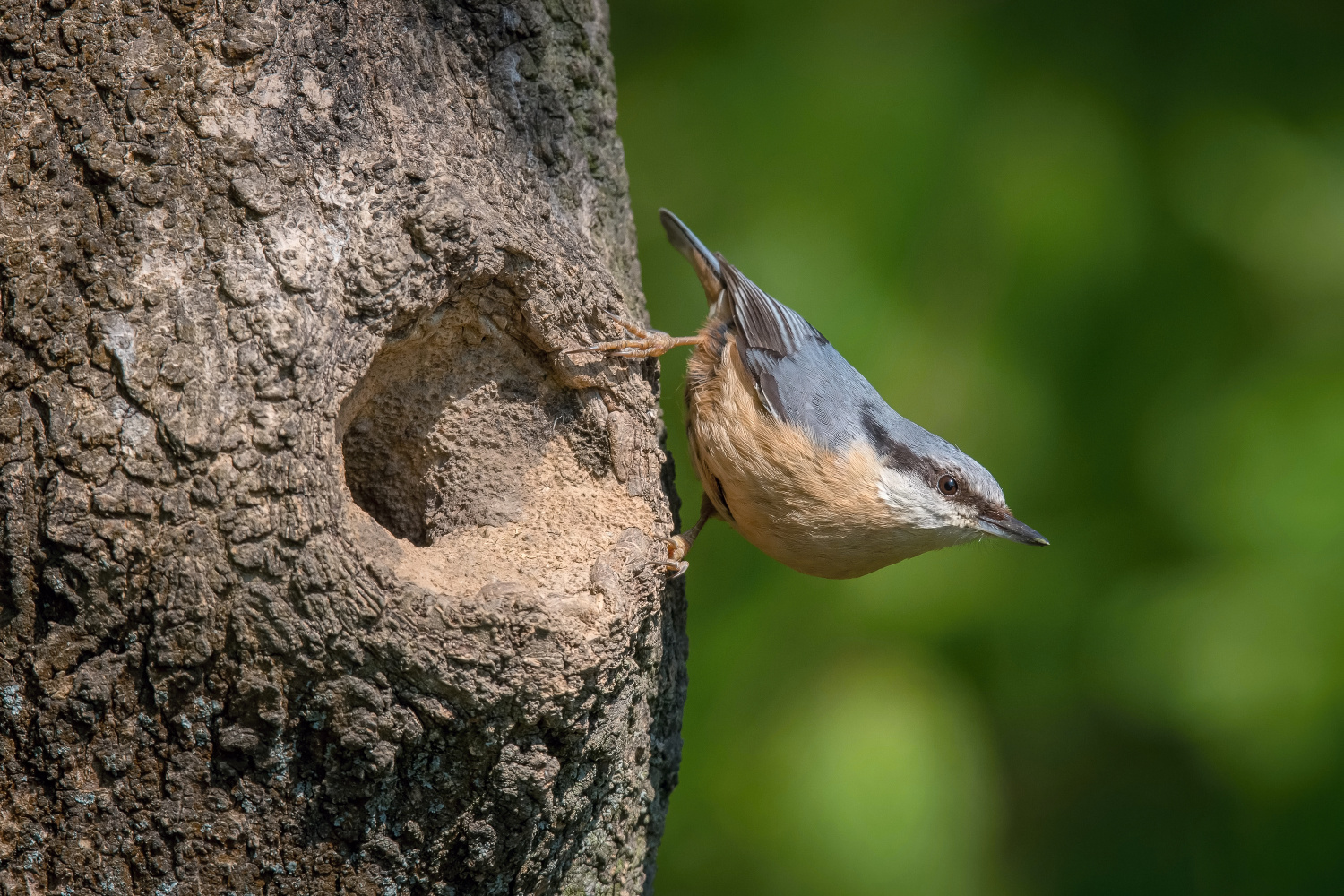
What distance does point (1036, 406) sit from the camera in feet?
11.0

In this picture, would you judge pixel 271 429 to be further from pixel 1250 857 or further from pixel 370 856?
pixel 1250 857

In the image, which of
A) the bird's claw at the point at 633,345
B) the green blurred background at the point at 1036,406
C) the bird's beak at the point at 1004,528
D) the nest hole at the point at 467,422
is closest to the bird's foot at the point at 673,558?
the nest hole at the point at 467,422

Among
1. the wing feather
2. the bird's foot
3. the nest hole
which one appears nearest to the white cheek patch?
the wing feather

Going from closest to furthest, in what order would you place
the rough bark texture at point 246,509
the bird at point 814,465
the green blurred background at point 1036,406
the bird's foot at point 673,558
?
the rough bark texture at point 246,509, the bird's foot at point 673,558, the bird at point 814,465, the green blurred background at point 1036,406

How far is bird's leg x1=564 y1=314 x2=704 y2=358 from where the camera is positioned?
82.3 inches

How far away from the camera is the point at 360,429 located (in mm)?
2219

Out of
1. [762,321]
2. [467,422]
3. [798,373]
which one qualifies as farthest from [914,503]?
[467,422]

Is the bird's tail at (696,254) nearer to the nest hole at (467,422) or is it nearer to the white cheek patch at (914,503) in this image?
the white cheek patch at (914,503)

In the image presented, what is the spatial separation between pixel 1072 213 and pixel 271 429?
9.30ft

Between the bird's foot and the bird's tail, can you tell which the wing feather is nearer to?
the bird's tail

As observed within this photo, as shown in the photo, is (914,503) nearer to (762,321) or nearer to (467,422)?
(762,321)

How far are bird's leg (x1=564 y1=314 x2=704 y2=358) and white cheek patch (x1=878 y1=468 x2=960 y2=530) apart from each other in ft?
2.47

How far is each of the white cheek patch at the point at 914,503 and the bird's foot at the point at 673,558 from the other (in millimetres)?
593

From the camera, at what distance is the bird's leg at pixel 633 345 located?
82.3 inches
